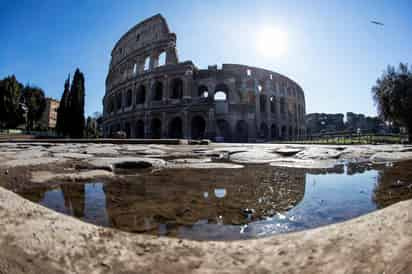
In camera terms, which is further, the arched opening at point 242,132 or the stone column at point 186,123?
the arched opening at point 242,132

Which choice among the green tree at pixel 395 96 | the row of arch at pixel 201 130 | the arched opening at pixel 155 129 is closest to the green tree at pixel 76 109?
the row of arch at pixel 201 130

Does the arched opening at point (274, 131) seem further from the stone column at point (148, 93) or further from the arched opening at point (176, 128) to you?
the stone column at point (148, 93)

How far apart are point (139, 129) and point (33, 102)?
25.0 m

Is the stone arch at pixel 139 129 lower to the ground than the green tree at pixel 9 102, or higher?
lower

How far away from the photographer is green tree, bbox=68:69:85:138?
23438 millimetres

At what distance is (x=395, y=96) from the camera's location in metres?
16.7

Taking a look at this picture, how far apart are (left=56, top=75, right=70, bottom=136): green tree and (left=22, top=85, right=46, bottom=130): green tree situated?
17.0 metres

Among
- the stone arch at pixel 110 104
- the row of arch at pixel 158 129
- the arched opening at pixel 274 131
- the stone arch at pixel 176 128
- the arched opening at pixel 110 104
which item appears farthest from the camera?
the arched opening at pixel 110 104

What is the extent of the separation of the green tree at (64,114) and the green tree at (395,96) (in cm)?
3045

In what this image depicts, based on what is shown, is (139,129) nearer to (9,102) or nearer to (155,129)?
(155,129)

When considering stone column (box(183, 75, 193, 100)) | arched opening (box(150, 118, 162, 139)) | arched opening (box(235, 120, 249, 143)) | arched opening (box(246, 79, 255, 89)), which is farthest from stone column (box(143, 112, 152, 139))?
arched opening (box(246, 79, 255, 89))

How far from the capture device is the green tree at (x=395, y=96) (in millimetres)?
16016

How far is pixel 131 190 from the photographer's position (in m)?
1.95

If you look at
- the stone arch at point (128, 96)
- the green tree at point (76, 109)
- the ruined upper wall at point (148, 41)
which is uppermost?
the ruined upper wall at point (148, 41)
